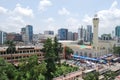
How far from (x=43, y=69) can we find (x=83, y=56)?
28.0 meters

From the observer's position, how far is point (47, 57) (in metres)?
34.3

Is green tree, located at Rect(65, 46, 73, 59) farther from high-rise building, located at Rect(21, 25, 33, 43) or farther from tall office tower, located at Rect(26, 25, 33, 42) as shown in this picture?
tall office tower, located at Rect(26, 25, 33, 42)

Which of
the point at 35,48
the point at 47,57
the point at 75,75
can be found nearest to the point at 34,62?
the point at 47,57

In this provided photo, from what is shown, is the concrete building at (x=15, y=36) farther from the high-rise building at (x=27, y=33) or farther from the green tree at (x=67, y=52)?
the green tree at (x=67, y=52)

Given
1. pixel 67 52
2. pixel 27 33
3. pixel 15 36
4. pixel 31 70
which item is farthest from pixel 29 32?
pixel 31 70

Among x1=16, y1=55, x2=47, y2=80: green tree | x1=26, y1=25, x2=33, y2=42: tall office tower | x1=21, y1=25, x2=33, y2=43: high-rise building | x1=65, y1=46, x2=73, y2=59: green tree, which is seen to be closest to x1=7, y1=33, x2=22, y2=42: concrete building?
x1=21, y1=25, x2=33, y2=43: high-rise building

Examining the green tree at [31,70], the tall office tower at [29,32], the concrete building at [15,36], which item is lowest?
the green tree at [31,70]

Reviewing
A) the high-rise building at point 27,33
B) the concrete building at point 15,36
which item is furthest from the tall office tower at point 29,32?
the concrete building at point 15,36

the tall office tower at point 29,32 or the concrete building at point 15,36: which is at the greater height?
the tall office tower at point 29,32

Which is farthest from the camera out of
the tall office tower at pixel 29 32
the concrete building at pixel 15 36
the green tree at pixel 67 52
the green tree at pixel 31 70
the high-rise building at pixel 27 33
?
the tall office tower at pixel 29 32

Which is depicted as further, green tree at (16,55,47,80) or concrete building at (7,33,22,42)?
concrete building at (7,33,22,42)

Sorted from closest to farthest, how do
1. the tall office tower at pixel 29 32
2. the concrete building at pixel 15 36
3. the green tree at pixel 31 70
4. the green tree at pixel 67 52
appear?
the green tree at pixel 31 70 < the green tree at pixel 67 52 < the concrete building at pixel 15 36 < the tall office tower at pixel 29 32

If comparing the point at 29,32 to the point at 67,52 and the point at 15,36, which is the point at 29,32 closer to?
the point at 15,36

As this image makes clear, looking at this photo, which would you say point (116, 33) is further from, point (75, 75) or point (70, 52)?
point (75, 75)
